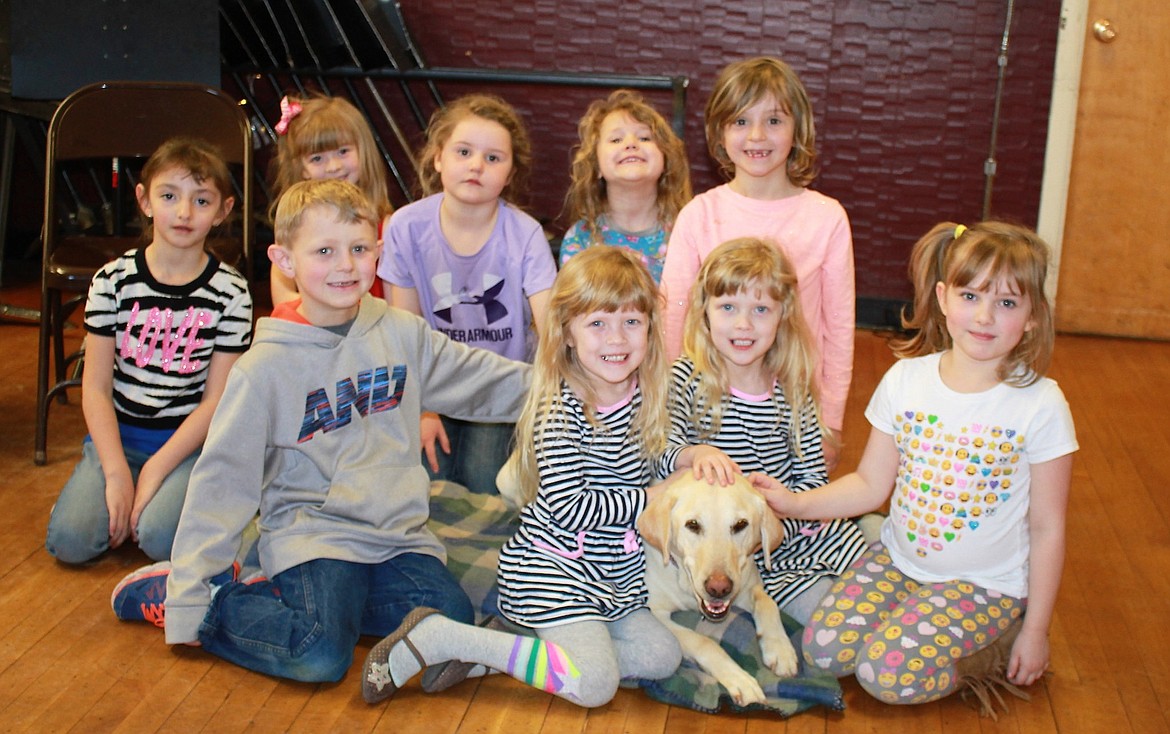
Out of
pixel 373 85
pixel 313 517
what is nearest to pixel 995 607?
pixel 313 517

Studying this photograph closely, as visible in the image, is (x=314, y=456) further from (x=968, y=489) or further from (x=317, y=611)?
(x=968, y=489)

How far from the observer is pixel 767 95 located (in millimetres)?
2588

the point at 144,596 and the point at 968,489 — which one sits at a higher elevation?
the point at 968,489

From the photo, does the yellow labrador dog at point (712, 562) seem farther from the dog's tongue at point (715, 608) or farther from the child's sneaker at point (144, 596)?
the child's sneaker at point (144, 596)

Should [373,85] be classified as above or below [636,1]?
below

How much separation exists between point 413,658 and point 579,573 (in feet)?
1.08

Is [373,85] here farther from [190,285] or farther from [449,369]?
[449,369]

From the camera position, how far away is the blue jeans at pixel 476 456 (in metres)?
2.83

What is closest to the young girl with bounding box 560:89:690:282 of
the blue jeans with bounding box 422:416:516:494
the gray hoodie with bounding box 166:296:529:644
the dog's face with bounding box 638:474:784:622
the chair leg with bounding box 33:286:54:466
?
the blue jeans with bounding box 422:416:516:494

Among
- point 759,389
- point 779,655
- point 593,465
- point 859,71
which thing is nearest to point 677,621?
point 779,655

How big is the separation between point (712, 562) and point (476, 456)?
100 cm

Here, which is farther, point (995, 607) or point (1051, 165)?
point (1051, 165)

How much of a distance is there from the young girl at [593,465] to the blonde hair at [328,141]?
1007 mm

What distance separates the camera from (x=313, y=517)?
2.16 meters
